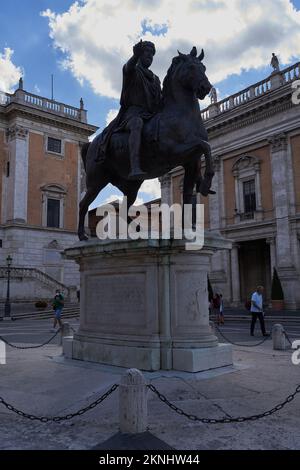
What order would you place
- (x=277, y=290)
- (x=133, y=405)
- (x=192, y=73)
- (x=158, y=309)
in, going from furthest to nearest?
1. (x=277, y=290)
2. (x=192, y=73)
3. (x=158, y=309)
4. (x=133, y=405)

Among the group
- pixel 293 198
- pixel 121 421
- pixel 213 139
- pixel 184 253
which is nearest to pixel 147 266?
pixel 184 253

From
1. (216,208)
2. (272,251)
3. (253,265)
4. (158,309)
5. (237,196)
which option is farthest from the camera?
(216,208)

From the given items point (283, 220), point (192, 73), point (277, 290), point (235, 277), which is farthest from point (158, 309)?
point (235, 277)

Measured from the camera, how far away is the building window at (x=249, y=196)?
33.5 metres

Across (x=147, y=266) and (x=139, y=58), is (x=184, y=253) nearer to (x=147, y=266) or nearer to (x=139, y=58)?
(x=147, y=266)

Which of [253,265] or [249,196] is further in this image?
[253,265]

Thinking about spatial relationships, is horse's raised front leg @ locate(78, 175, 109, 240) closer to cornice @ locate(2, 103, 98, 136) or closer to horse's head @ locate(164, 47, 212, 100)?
horse's head @ locate(164, 47, 212, 100)

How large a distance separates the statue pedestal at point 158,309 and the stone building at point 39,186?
2723 centimetres

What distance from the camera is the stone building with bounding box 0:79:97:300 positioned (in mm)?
36000

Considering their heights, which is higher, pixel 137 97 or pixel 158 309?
pixel 137 97

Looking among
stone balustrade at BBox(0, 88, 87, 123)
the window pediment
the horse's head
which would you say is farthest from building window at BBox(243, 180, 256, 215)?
the horse's head

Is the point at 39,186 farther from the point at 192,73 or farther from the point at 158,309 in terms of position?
the point at 158,309

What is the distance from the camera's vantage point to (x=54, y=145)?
3991 cm

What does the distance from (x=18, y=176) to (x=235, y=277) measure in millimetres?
20284
